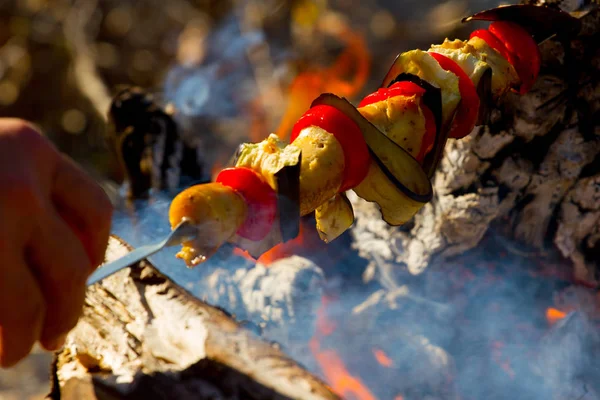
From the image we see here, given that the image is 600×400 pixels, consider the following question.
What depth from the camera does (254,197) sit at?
0.98 m

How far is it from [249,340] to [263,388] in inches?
5.9

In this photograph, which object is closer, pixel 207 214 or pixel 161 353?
pixel 207 214

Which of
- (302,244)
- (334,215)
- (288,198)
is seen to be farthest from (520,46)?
(302,244)

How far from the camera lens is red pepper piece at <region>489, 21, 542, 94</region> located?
1458 mm

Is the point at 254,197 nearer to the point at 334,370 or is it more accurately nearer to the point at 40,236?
the point at 40,236

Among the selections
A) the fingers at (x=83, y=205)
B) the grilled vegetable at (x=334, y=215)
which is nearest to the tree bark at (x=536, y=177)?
the grilled vegetable at (x=334, y=215)

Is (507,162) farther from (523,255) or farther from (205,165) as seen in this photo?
(205,165)

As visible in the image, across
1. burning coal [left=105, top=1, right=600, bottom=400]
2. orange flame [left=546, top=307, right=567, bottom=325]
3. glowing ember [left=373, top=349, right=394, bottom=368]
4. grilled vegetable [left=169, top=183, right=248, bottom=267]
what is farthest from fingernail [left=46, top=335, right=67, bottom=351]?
orange flame [left=546, top=307, right=567, bottom=325]

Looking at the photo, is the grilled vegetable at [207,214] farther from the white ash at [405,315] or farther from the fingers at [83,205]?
the white ash at [405,315]

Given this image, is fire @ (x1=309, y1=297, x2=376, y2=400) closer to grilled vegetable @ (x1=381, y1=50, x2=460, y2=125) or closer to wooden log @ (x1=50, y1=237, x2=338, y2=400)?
wooden log @ (x1=50, y1=237, x2=338, y2=400)

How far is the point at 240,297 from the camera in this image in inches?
71.7

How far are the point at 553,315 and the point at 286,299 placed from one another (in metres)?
0.95

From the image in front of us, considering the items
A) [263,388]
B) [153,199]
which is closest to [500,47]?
[263,388]

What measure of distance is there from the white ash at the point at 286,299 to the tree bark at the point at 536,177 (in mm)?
400
